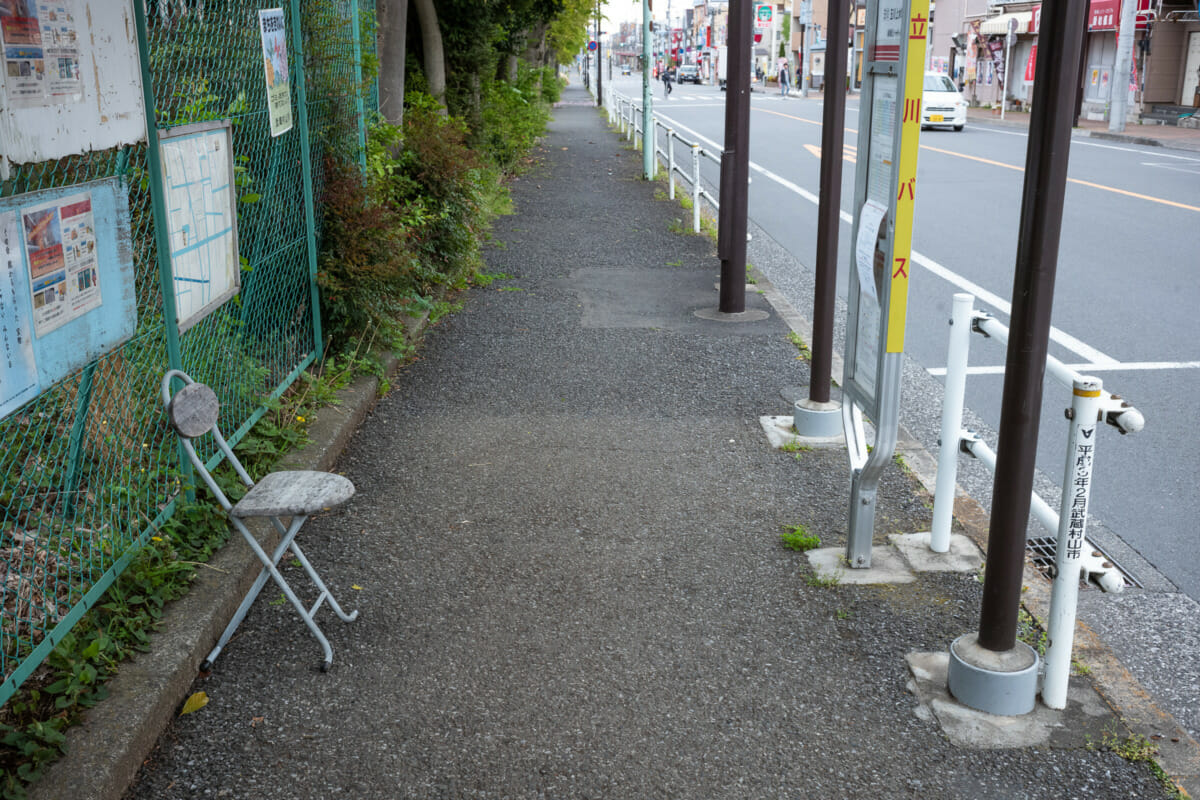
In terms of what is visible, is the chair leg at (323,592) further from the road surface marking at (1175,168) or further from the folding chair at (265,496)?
the road surface marking at (1175,168)

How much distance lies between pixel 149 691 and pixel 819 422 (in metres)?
3.61

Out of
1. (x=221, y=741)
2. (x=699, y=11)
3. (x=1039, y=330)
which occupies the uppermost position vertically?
(x=699, y=11)

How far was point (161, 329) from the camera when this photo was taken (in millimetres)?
4020

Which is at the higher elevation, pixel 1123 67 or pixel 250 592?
pixel 1123 67

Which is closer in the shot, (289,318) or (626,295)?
(289,318)

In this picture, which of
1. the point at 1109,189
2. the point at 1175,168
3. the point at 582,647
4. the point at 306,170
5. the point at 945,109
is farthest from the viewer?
the point at 945,109

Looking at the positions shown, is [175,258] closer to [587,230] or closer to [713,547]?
[713,547]

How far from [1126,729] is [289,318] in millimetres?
4609

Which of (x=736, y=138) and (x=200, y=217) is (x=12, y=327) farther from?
(x=736, y=138)

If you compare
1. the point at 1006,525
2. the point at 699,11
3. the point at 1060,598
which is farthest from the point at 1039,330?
the point at 699,11

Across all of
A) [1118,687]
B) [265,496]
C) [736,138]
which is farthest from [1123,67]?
[265,496]

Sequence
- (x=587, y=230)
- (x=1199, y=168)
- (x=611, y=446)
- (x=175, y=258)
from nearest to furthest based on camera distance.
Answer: (x=175, y=258), (x=611, y=446), (x=587, y=230), (x=1199, y=168)

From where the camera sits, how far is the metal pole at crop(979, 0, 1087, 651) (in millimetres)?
2684

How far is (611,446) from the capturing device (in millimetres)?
5559
